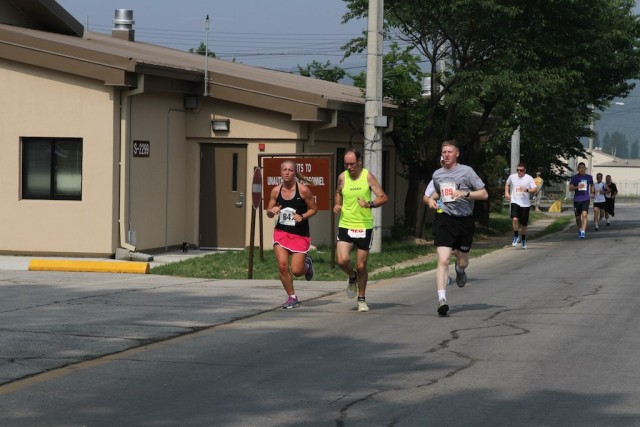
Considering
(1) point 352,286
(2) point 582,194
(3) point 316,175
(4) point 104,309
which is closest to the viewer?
(4) point 104,309

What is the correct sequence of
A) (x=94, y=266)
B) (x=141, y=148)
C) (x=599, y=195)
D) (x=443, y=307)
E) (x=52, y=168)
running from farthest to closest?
(x=599, y=195)
(x=141, y=148)
(x=52, y=168)
(x=94, y=266)
(x=443, y=307)

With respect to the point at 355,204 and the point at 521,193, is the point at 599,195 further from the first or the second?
the point at 355,204

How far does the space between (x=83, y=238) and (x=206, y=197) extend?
3.18m

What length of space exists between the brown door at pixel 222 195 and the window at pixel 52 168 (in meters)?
3.00

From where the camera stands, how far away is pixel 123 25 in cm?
3078

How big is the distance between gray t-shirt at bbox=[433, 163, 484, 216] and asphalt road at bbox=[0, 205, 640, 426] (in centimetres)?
119

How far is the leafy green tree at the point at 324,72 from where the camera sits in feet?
115

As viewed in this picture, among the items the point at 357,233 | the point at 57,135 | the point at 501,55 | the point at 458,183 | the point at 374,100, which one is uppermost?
the point at 501,55

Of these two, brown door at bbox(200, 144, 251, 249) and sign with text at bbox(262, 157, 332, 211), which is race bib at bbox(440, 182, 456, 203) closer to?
sign with text at bbox(262, 157, 332, 211)

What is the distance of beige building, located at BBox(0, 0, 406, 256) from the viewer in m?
20.5

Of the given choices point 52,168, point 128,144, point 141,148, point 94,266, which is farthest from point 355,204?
point 52,168

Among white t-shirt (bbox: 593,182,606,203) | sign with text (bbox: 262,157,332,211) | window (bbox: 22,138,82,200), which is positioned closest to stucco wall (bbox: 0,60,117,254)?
window (bbox: 22,138,82,200)

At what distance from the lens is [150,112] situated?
21.5m

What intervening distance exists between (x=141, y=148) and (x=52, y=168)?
1.64 m
